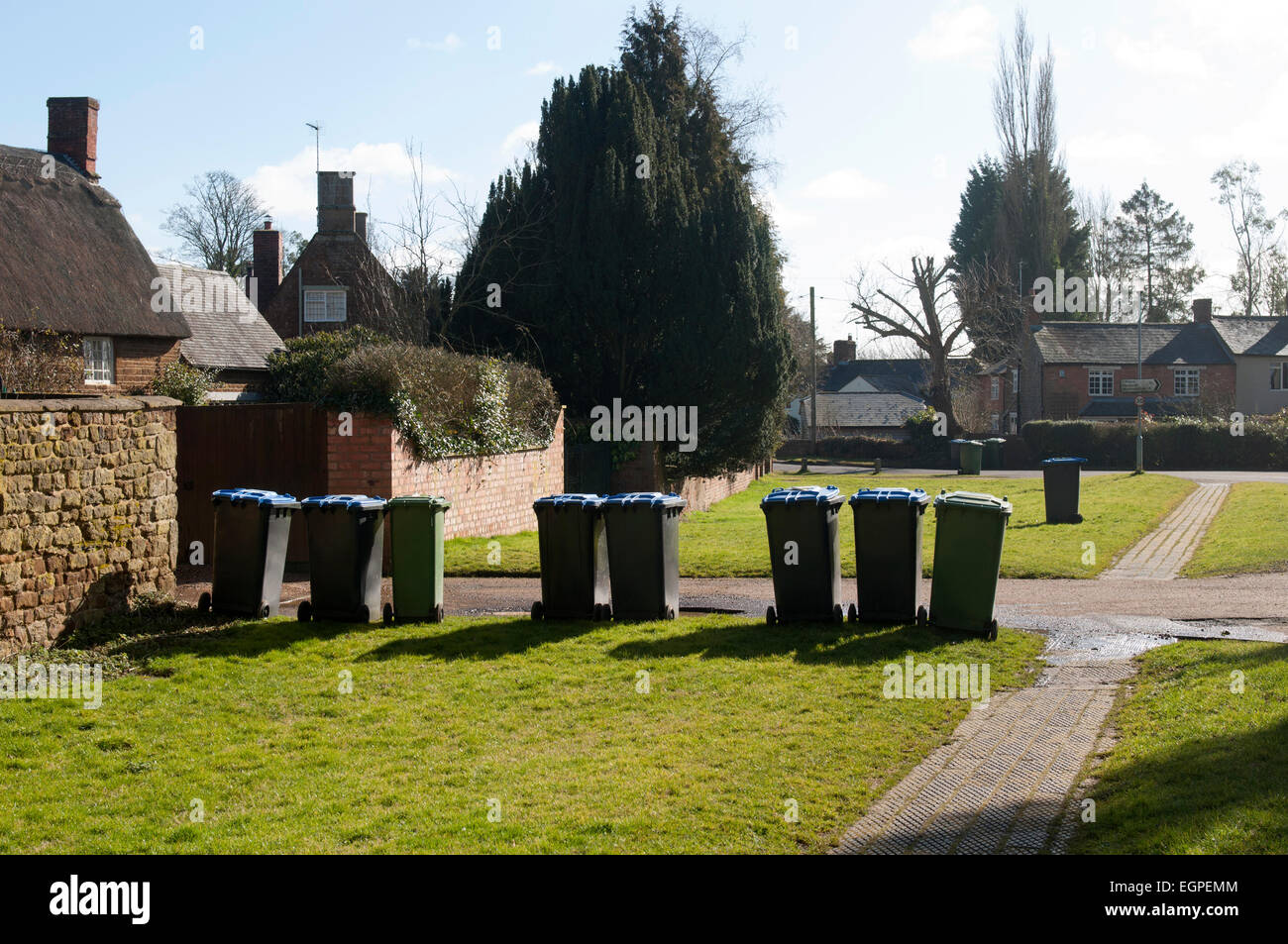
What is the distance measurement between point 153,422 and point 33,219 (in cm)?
1604

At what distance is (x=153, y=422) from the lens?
10.9m

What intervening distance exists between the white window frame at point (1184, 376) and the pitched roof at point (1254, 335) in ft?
6.81

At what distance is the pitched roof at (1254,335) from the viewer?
57156 mm

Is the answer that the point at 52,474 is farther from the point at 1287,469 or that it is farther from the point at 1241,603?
the point at 1287,469

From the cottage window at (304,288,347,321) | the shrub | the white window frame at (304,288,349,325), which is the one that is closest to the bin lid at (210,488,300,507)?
the shrub

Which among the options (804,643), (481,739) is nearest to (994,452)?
(804,643)

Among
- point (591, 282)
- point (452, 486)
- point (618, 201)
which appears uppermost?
point (618, 201)

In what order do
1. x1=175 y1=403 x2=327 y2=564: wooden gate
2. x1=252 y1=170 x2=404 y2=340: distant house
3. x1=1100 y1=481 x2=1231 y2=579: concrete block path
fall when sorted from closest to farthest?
x1=175 y1=403 x2=327 y2=564: wooden gate < x1=1100 y1=481 x2=1231 y2=579: concrete block path < x1=252 y1=170 x2=404 y2=340: distant house

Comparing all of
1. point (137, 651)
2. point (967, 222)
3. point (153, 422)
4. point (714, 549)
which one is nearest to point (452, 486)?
point (714, 549)

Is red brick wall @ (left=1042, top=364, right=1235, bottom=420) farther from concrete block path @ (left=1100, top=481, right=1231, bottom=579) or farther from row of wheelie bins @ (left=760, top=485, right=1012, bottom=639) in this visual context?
row of wheelie bins @ (left=760, top=485, right=1012, bottom=639)

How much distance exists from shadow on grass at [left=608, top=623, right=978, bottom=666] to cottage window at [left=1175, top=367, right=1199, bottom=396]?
2126 inches

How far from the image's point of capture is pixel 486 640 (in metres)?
10.2

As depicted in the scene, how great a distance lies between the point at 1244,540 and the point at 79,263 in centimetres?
2299

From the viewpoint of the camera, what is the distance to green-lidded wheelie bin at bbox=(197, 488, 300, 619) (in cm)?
1099
